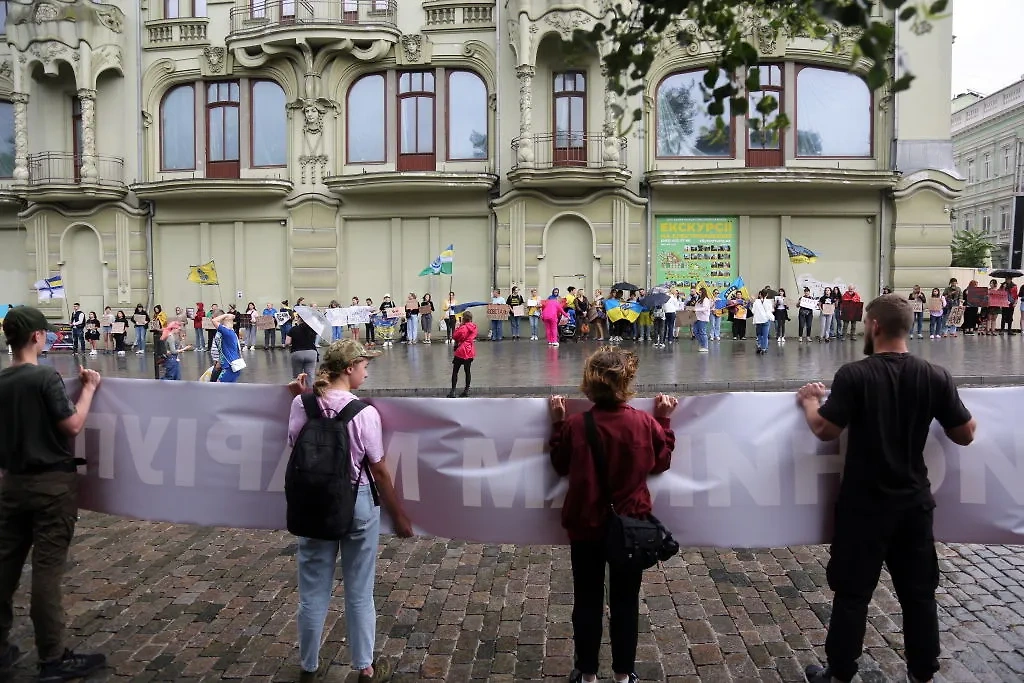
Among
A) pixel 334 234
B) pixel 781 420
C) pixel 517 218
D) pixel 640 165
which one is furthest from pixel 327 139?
pixel 781 420

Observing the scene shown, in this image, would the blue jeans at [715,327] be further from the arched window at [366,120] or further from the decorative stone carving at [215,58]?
the decorative stone carving at [215,58]

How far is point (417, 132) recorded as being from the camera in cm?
2894

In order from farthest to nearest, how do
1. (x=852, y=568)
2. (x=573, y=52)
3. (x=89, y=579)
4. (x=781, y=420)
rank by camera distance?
(x=89, y=579)
(x=781, y=420)
(x=573, y=52)
(x=852, y=568)

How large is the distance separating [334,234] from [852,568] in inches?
1061

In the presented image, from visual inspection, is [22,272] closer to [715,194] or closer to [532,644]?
[715,194]

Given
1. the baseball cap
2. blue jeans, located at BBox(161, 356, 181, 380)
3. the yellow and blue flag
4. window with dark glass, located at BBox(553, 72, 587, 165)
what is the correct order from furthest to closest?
window with dark glass, located at BBox(553, 72, 587, 165), the yellow and blue flag, blue jeans, located at BBox(161, 356, 181, 380), the baseball cap

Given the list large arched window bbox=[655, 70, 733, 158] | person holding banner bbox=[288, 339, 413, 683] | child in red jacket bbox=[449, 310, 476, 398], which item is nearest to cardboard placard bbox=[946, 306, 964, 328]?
large arched window bbox=[655, 70, 733, 158]

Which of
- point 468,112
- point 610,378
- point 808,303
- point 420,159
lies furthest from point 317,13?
point 610,378

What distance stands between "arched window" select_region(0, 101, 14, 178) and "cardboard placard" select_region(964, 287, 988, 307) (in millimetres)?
35941

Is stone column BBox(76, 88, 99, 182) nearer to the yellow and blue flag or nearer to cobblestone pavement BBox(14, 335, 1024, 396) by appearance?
cobblestone pavement BBox(14, 335, 1024, 396)

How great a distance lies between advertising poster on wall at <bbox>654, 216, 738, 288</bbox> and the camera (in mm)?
28297

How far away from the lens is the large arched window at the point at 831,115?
91.7ft

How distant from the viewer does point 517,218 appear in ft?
91.8

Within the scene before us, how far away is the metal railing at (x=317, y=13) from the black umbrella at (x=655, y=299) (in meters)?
13.1
